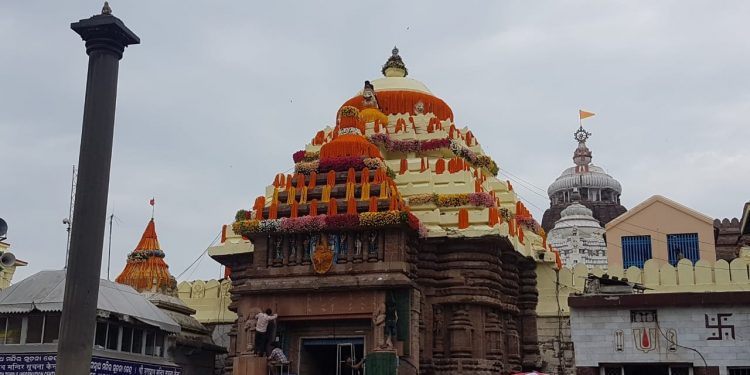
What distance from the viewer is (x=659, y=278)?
2669cm

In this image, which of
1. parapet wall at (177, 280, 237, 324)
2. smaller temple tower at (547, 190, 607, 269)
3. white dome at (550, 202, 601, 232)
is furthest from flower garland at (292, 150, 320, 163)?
white dome at (550, 202, 601, 232)

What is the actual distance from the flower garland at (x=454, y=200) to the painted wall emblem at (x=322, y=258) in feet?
11.6

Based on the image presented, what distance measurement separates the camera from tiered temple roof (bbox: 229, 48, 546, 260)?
23906 millimetres

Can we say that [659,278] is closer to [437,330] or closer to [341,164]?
[437,330]

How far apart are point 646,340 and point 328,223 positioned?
353 inches

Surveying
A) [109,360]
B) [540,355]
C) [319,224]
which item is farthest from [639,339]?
[109,360]

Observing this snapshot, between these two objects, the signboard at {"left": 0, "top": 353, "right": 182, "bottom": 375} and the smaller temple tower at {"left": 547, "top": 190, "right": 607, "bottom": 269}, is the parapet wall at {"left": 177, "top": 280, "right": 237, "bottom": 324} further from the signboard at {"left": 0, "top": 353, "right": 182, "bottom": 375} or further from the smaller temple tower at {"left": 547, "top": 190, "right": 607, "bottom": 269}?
the smaller temple tower at {"left": 547, "top": 190, "right": 607, "bottom": 269}

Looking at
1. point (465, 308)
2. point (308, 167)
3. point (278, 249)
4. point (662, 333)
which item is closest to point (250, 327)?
point (278, 249)

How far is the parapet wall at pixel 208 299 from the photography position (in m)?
31.2

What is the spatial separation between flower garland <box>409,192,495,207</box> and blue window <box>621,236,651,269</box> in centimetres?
1242

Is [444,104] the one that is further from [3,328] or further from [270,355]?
[3,328]

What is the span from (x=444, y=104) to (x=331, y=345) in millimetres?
10582

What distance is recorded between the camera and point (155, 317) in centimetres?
2327

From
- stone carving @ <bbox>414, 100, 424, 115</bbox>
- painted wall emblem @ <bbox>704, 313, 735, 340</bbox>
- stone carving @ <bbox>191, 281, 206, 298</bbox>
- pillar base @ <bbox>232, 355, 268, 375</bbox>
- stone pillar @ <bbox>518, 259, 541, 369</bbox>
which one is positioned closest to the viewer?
pillar base @ <bbox>232, 355, 268, 375</bbox>
